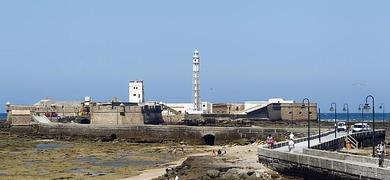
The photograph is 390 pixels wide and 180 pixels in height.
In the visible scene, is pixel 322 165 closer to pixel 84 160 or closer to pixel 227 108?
pixel 84 160

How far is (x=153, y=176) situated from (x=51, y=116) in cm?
6092

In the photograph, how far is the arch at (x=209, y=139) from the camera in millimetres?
68281

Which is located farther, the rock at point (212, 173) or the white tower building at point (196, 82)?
the white tower building at point (196, 82)

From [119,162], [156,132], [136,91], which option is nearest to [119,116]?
[156,132]


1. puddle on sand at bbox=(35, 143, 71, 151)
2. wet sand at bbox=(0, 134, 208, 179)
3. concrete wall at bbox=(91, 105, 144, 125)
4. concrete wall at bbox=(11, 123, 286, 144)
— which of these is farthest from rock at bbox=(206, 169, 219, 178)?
concrete wall at bbox=(91, 105, 144, 125)

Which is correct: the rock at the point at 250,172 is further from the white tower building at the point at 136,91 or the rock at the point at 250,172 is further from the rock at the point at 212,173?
the white tower building at the point at 136,91

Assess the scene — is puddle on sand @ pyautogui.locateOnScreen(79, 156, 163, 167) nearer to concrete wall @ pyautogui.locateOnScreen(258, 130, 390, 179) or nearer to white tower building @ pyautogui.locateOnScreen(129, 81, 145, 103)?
concrete wall @ pyautogui.locateOnScreen(258, 130, 390, 179)

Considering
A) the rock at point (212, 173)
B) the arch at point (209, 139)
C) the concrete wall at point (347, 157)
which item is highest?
the concrete wall at point (347, 157)

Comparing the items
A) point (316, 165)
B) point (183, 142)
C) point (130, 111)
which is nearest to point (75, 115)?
point (130, 111)

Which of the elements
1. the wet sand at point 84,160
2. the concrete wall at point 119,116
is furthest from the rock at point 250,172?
the concrete wall at point 119,116

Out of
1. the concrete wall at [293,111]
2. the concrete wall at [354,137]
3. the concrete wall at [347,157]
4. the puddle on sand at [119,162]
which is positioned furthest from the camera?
the concrete wall at [293,111]

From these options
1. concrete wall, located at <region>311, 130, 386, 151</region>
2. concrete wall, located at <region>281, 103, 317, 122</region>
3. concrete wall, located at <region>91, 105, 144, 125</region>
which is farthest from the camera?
concrete wall, located at <region>281, 103, 317, 122</region>

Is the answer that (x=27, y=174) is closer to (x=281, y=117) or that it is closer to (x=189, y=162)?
(x=189, y=162)

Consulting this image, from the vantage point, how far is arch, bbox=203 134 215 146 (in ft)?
224
